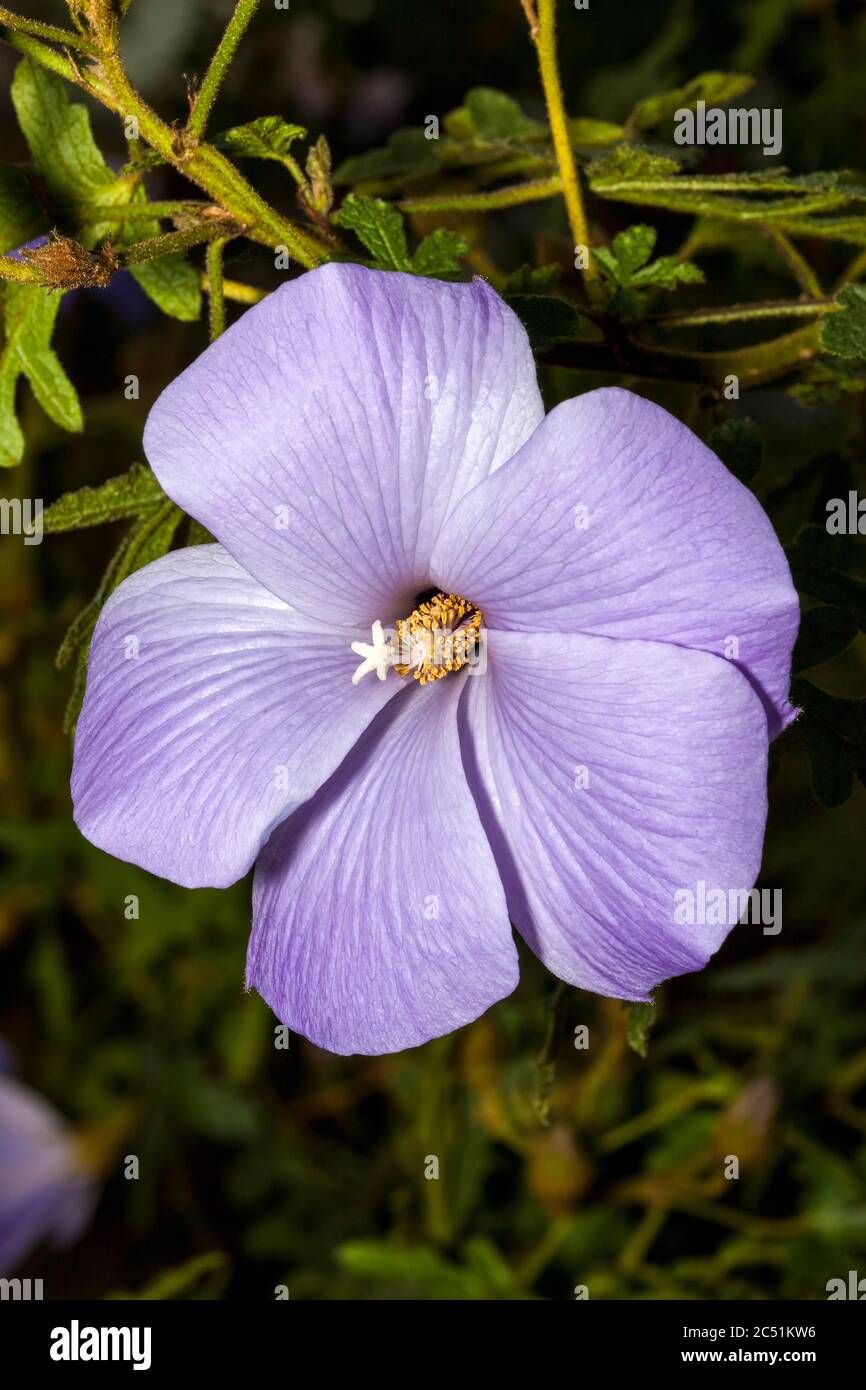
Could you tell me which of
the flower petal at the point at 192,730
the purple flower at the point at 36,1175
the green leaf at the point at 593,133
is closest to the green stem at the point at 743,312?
the green leaf at the point at 593,133

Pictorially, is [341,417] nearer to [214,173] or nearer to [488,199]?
[214,173]

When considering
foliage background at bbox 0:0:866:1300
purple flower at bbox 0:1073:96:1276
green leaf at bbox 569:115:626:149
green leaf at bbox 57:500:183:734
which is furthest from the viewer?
purple flower at bbox 0:1073:96:1276

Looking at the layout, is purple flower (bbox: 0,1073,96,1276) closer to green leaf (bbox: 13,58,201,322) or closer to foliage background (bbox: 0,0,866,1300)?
foliage background (bbox: 0,0,866,1300)

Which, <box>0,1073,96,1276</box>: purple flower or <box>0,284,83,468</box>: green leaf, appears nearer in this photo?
<box>0,284,83,468</box>: green leaf

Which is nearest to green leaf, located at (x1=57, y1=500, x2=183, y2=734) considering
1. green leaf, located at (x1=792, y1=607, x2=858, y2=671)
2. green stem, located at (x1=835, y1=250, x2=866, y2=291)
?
green leaf, located at (x1=792, y1=607, x2=858, y2=671)

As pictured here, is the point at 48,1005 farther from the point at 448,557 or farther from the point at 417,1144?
the point at 448,557

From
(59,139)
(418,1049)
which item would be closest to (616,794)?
(59,139)
